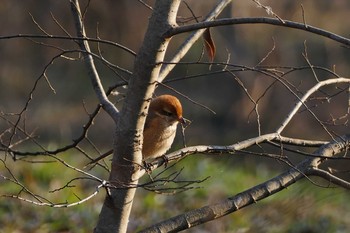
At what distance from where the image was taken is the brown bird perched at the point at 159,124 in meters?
4.36

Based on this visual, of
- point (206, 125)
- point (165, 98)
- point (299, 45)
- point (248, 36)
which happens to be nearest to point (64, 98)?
point (206, 125)

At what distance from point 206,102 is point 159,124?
29.9ft

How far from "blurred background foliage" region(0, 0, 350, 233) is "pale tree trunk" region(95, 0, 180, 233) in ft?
7.66

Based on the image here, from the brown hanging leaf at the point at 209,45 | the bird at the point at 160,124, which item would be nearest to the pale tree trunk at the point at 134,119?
the brown hanging leaf at the point at 209,45

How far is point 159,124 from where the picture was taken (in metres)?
4.44

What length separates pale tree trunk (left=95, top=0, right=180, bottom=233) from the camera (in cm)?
303

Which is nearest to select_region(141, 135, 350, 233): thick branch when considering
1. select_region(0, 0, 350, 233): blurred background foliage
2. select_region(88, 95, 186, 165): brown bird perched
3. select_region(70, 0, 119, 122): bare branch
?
select_region(70, 0, 119, 122): bare branch

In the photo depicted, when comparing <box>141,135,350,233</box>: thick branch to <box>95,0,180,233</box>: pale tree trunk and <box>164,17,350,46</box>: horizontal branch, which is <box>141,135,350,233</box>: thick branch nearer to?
<box>95,0,180,233</box>: pale tree trunk

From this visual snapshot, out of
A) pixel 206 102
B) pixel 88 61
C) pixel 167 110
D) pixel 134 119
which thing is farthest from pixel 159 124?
pixel 206 102

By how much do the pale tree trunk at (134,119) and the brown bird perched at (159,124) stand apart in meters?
1.00

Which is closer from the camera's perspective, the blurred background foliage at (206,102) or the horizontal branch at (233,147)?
the horizontal branch at (233,147)

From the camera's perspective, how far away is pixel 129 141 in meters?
3.22

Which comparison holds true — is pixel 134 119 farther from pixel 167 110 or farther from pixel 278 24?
pixel 167 110

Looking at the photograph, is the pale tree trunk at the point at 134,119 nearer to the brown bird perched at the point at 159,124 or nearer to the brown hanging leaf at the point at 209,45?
the brown hanging leaf at the point at 209,45
